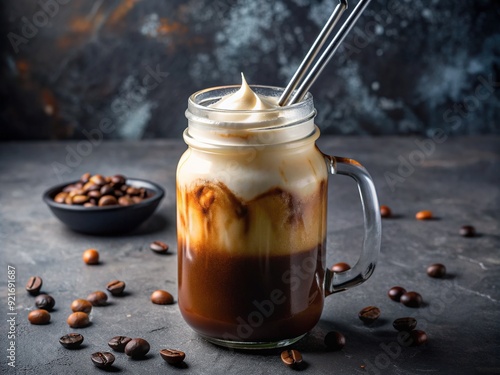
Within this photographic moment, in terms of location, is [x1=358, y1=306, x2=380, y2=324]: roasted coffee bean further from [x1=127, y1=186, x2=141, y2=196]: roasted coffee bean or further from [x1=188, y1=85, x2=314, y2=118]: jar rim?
[x1=127, y1=186, x2=141, y2=196]: roasted coffee bean

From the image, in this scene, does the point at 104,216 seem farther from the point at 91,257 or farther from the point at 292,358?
the point at 292,358

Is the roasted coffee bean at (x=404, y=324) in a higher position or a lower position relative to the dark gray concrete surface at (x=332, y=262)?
higher

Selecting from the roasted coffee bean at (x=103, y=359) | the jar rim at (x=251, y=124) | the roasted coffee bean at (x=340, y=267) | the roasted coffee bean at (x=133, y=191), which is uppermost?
the jar rim at (x=251, y=124)

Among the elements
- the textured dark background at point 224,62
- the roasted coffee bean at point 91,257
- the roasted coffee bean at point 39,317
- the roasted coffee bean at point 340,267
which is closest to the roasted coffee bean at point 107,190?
the roasted coffee bean at point 91,257

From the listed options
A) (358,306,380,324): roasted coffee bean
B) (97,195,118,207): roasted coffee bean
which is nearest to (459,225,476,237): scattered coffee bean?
(358,306,380,324): roasted coffee bean

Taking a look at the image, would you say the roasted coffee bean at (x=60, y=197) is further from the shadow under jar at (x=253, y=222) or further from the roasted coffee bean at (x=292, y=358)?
the roasted coffee bean at (x=292, y=358)

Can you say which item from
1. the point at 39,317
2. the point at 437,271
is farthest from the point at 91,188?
the point at 437,271
